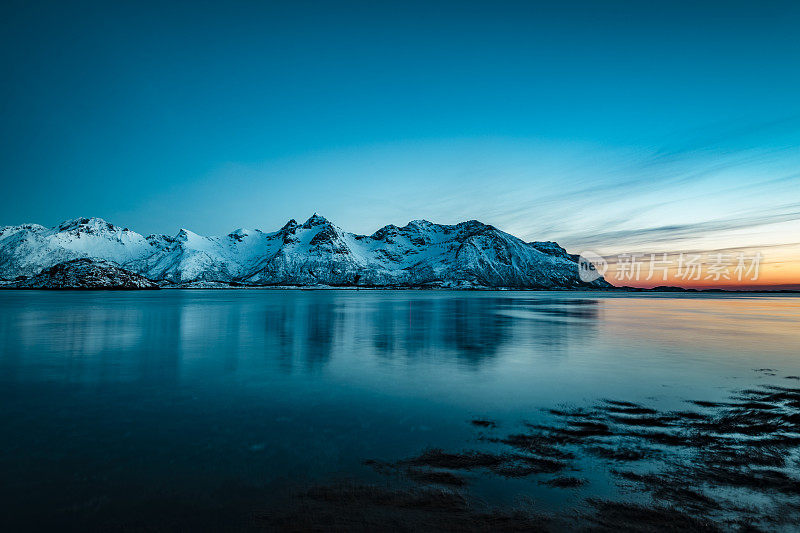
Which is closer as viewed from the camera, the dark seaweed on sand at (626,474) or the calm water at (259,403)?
the dark seaweed on sand at (626,474)

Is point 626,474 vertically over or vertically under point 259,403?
over

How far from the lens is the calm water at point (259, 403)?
6703 millimetres

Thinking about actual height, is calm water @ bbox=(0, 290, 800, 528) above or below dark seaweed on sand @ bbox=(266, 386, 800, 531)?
below

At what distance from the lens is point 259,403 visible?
12.3 metres

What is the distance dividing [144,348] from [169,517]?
20.8 meters

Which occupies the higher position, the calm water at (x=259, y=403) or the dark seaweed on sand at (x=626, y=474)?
the dark seaweed on sand at (x=626, y=474)

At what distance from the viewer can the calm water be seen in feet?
22.0

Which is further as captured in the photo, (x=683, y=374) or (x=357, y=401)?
(x=683, y=374)

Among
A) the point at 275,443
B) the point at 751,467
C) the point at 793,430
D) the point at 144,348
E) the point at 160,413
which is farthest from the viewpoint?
the point at 144,348

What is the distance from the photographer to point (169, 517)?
235 inches

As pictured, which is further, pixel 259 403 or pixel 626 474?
pixel 259 403

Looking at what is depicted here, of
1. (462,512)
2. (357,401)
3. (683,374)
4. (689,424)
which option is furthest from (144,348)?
(683,374)

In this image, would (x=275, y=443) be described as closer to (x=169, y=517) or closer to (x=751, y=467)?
(x=169, y=517)

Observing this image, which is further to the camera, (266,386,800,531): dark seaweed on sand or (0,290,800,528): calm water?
(0,290,800,528): calm water
